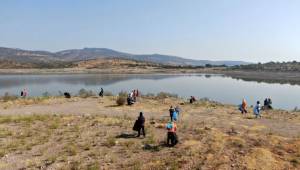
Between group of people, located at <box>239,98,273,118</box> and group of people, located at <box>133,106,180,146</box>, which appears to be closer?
group of people, located at <box>133,106,180,146</box>

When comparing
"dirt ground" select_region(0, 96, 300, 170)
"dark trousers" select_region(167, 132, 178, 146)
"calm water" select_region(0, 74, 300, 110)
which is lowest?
"calm water" select_region(0, 74, 300, 110)

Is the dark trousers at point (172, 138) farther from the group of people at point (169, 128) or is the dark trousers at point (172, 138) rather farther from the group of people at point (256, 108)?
the group of people at point (256, 108)

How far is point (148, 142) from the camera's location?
839 inches

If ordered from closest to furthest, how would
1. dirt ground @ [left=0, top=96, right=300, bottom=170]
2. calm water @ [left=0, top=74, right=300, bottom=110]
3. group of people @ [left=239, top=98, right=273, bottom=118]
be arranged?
1. dirt ground @ [left=0, top=96, right=300, bottom=170]
2. group of people @ [left=239, top=98, right=273, bottom=118]
3. calm water @ [left=0, top=74, right=300, bottom=110]

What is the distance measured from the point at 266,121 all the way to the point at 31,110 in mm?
20741

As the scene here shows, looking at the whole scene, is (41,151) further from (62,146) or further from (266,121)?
(266,121)

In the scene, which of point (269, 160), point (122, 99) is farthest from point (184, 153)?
point (122, 99)

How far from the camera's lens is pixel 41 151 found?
19812 millimetres

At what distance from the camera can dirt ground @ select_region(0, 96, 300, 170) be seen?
17859mm

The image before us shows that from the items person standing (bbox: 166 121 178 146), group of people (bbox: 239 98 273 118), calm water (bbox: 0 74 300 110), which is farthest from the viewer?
calm water (bbox: 0 74 300 110)

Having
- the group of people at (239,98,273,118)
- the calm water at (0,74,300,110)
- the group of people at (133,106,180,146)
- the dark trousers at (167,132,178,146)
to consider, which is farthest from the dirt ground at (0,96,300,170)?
the calm water at (0,74,300,110)

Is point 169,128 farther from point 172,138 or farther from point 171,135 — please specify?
point 172,138

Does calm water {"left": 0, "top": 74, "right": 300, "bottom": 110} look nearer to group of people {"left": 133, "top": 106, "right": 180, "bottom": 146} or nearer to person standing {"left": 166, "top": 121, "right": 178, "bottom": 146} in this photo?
group of people {"left": 133, "top": 106, "right": 180, "bottom": 146}

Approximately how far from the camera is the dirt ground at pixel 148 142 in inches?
703
